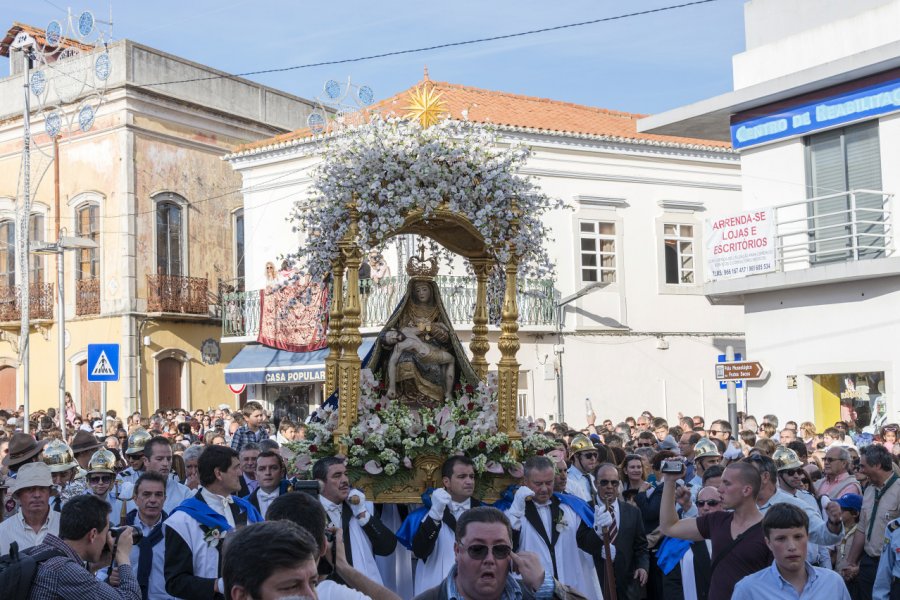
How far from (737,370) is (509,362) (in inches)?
345

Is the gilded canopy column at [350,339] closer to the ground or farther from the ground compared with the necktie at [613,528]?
farther from the ground

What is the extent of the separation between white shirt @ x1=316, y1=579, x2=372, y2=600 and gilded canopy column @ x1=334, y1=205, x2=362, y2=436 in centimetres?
512

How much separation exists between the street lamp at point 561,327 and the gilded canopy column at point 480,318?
13662 millimetres

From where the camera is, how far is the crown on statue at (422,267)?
1056 centimetres

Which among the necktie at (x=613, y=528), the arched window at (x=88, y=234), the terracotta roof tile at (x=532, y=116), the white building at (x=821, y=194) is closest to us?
A: the necktie at (x=613, y=528)

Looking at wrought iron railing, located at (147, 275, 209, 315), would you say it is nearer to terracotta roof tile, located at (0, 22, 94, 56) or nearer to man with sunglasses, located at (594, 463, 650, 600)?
terracotta roof tile, located at (0, 22, 94, 56)

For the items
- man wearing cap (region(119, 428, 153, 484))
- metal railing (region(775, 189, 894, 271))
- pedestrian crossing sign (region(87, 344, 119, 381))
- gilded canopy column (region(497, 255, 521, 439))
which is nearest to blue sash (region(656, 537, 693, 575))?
gilded canopy column (region(497, 255, 521, 439))

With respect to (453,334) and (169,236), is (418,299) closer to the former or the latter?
(453,334)

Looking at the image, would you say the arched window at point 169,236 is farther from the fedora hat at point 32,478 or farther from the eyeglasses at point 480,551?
the eyeglasses at point 480,551

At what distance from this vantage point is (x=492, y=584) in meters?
4.25

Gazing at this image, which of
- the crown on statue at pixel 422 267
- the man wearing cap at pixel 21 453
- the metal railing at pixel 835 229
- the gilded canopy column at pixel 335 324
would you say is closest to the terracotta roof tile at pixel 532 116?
the metal railing at pixel 835 229

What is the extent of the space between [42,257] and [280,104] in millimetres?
7518

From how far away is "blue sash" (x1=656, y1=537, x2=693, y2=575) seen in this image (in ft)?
28.8

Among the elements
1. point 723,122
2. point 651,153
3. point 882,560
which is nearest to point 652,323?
point 651,153
